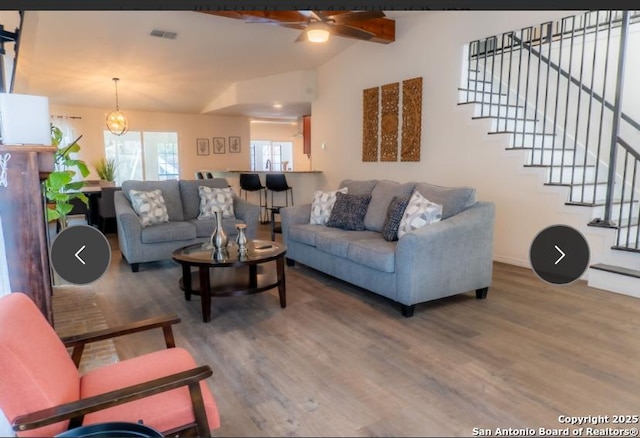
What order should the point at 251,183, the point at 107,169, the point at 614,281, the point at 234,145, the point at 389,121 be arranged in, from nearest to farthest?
1. the point at 614,281
2. the point at 389,121
3. the point at 251,183
4. the point at 107,169
5. the point at 234,145

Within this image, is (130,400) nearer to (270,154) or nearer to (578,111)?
(578,111)

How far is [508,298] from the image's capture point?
338 cm

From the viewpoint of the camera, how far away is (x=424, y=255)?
9.56 ft

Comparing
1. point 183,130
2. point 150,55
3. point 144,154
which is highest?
point 150,55

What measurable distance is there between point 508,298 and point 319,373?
6.44 feet

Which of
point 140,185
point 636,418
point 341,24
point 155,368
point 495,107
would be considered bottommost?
point 636,418

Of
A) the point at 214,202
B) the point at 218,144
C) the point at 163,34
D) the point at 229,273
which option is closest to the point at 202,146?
the point at 218,144

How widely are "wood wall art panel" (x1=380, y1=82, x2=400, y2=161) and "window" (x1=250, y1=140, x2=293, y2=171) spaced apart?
7.07 metres

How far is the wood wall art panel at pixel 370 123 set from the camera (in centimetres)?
602

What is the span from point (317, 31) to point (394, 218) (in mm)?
2065

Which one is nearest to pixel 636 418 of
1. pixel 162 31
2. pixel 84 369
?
pixel 84 369

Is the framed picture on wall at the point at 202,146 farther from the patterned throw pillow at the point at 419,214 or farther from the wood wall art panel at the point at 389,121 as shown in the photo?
the patterned throw pillow at the point at 419,214

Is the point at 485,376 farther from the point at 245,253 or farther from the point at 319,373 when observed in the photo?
the point at 245,253

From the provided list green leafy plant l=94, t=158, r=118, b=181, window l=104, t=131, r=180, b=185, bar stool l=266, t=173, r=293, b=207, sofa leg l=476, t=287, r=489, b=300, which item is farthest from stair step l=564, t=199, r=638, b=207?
window l=104, t=131, r=180, b=185
